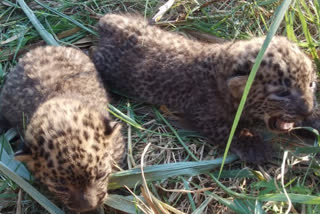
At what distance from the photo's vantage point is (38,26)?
229 inches

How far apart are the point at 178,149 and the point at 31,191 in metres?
1.41

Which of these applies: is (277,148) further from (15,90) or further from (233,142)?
(15,90)

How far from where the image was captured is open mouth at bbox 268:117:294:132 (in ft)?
14.2

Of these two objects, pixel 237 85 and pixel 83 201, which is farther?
pixel 237 85

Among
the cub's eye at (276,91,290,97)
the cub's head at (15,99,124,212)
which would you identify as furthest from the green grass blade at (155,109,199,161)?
the cub's eye at (276,91,290,97)

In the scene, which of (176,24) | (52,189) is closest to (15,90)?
(52,189)

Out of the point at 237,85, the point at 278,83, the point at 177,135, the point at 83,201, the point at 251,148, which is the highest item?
the point at 278,83

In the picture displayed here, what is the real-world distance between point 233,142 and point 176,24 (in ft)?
6.23

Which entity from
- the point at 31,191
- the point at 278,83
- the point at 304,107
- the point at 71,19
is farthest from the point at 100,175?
the point at 71,19

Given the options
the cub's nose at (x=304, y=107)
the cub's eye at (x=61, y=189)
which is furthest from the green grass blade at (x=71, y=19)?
the cub's nose at (x=304, y=107)

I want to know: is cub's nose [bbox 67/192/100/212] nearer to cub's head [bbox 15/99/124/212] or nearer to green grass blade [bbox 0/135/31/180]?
cub's head [bbox 15/99/124/212]

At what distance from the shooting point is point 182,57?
5.01 m

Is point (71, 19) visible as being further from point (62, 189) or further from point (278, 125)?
point (278, 125)

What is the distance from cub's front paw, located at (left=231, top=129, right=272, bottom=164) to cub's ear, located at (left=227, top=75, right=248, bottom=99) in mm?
430
